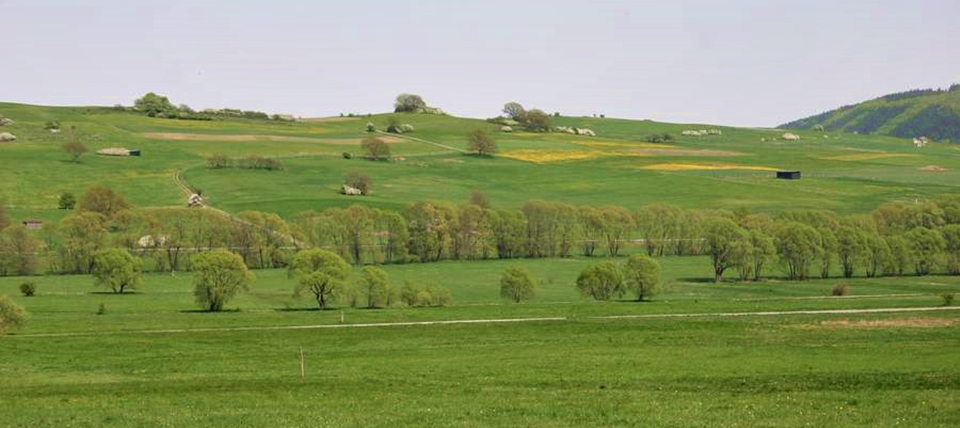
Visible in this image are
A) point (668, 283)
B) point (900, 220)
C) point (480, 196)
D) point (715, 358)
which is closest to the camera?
point (715, 358)

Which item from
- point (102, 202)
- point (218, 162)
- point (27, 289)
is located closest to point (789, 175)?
point (218, 162)

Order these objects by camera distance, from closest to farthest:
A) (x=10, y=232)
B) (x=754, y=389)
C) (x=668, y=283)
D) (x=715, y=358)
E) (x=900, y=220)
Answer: (x=754, y=389) → (x=715, y=358) → (x=668, y=283) → (x=10, y=232) → (x=900, y=220)

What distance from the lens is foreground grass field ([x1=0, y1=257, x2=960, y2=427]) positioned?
1417 inches

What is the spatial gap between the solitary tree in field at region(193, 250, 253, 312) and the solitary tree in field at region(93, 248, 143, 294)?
1284 centimetres

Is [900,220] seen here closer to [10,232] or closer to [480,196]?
[480,196]

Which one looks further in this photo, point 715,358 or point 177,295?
point 177,295

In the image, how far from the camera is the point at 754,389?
41.1 m

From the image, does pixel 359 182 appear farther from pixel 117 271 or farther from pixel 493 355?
pixel 493 355

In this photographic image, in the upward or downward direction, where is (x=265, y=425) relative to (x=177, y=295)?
upward

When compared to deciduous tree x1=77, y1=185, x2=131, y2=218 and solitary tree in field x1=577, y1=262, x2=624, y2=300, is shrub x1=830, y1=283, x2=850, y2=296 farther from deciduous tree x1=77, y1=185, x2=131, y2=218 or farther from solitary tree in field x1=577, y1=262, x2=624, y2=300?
deciduous tree x1=77, y1=185, x2=131, y2=218

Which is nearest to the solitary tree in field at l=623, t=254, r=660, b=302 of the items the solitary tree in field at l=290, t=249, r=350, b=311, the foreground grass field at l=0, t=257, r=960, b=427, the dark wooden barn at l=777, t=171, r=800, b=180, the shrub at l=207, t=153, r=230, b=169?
the foreground grass field at l=0, t=257, r=960, b=427

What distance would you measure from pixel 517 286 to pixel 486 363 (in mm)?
33115

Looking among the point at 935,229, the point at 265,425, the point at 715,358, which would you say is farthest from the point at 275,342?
the point at 935,229

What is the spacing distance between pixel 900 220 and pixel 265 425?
9927 cm
